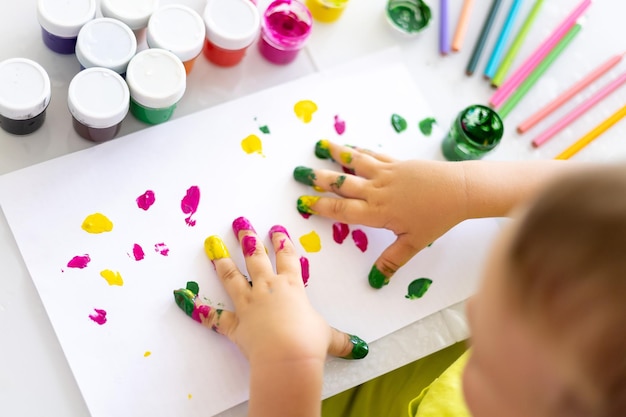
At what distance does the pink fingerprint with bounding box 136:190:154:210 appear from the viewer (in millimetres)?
702

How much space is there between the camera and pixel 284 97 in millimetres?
789

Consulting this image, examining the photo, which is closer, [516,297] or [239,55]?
[516,297]

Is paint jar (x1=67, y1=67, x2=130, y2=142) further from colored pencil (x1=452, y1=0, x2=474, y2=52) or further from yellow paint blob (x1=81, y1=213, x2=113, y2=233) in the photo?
colored pencil (x1=452, y1=0, x2=474, y2=52)

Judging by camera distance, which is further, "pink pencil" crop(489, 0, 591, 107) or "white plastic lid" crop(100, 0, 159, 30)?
"pink pencil" crop(489, 0, 591, 107)

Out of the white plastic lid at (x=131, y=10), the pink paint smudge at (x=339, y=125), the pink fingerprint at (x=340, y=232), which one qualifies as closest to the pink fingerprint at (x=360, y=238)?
the pink fingerprint at (x=340, y=232)

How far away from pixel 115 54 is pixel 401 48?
36 cm

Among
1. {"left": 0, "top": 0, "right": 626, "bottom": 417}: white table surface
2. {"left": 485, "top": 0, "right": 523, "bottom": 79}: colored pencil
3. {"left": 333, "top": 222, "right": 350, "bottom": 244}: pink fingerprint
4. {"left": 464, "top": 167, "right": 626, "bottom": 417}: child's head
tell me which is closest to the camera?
{"left": 464, "top": 167, "right": 626, "bottom": 417}: child's head

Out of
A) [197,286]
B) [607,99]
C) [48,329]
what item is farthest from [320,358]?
[607,99]

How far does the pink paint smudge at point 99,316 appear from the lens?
650 millimetres

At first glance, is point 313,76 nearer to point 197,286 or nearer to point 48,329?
point 197,286

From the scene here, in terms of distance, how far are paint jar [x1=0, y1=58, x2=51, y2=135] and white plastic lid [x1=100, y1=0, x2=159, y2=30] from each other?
0.10 m

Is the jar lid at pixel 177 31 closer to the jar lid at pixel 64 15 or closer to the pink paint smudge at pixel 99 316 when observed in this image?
the jar lid at pixel 64 15

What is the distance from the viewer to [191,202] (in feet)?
2.35

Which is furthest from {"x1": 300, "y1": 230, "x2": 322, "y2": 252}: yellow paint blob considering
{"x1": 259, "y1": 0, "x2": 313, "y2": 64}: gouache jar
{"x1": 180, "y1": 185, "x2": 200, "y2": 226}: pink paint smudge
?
{"x1": 259, "y1": 0, "x2": 313, "y2": 64}: gouache jar
